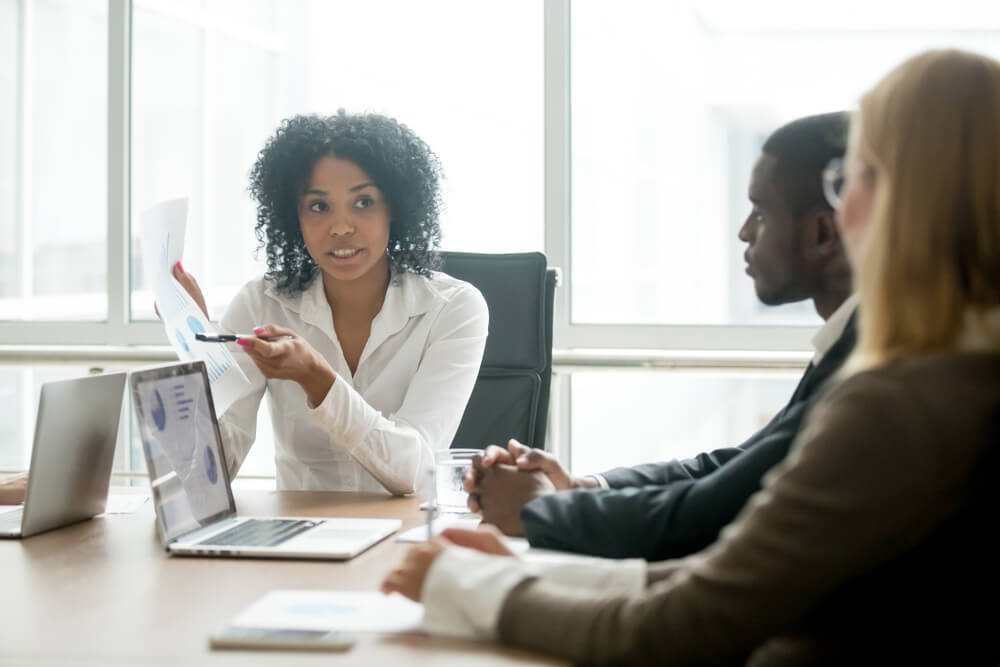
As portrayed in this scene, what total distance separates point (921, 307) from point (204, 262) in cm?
345

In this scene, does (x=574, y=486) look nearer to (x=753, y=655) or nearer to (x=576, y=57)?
(x=753, y=655)

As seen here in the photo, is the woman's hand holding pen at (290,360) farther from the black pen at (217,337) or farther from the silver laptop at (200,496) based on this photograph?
the silver laptop at (200,496)

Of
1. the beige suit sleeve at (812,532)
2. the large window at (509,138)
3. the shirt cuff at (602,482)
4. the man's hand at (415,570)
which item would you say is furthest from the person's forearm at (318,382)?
the large window at (509,138)

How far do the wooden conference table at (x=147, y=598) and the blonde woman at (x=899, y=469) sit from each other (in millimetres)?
205

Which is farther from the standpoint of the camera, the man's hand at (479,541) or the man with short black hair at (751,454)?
the man with short black hair at (751,454)

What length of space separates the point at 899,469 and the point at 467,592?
1.36ft

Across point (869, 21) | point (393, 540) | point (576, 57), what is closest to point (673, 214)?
point (576, 57)

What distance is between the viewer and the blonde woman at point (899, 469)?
2.69ft

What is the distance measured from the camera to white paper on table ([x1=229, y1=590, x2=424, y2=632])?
1055mm

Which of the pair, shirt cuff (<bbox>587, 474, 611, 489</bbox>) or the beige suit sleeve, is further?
shirt cuff (<bbox>587, 474, 611, 489</bbox>)

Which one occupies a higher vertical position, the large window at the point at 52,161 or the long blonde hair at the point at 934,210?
the large window at the point at 52,161

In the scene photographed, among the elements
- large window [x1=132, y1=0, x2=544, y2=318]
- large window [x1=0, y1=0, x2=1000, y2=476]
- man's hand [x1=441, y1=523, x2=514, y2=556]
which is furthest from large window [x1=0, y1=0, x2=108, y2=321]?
man's hand [x1=441, y1=523, x2=514, y2=556]

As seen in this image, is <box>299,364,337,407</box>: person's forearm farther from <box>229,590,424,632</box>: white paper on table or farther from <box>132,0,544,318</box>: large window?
<box>132,0,544,318</box>: large window

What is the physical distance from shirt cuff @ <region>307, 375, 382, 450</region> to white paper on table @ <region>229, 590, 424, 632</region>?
2.07 feet
